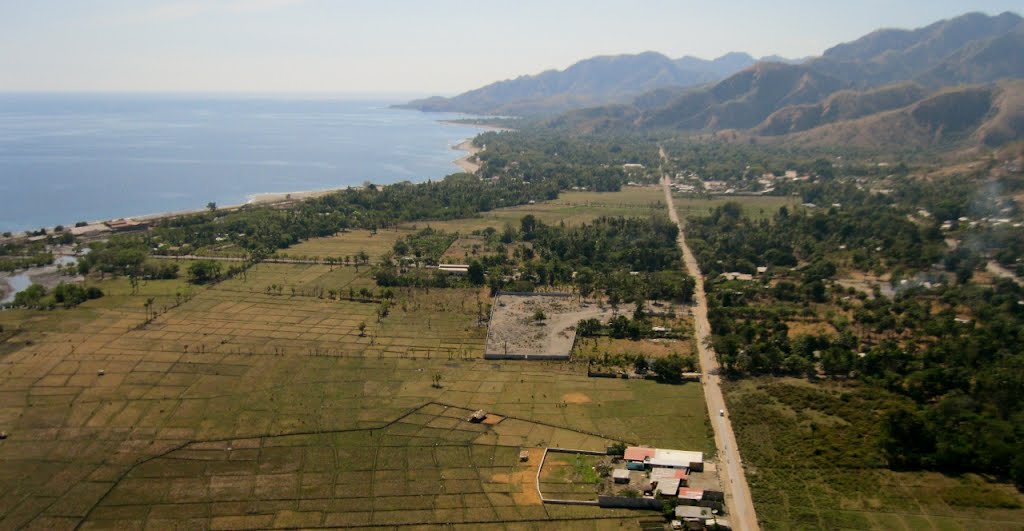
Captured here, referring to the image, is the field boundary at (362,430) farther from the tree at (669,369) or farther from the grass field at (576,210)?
the grass field at (576,210)

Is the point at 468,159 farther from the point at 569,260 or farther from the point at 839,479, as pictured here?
the point at 839,479

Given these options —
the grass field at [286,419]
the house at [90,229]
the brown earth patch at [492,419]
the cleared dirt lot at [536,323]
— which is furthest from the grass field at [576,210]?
the brown earth patch at [492,419]

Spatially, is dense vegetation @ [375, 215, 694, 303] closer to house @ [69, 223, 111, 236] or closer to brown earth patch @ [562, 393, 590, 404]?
brown earth patch @ [562, 393, 590, 404]

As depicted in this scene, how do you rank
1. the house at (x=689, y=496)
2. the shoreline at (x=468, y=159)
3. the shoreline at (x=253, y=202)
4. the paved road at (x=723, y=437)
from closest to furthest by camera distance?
the paved road at (x=723, y=437) → the house at (x=689, y=496) → the shoreline at (x=253, y=202) → the shoreline at (x=468, y=159)

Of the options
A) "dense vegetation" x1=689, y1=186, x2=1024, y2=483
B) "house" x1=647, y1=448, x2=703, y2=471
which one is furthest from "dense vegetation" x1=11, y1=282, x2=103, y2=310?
"dense vegetation" x1=689, y1=186, x2=1024, y2=483

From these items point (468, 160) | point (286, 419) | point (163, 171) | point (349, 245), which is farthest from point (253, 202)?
point (286, 419)
